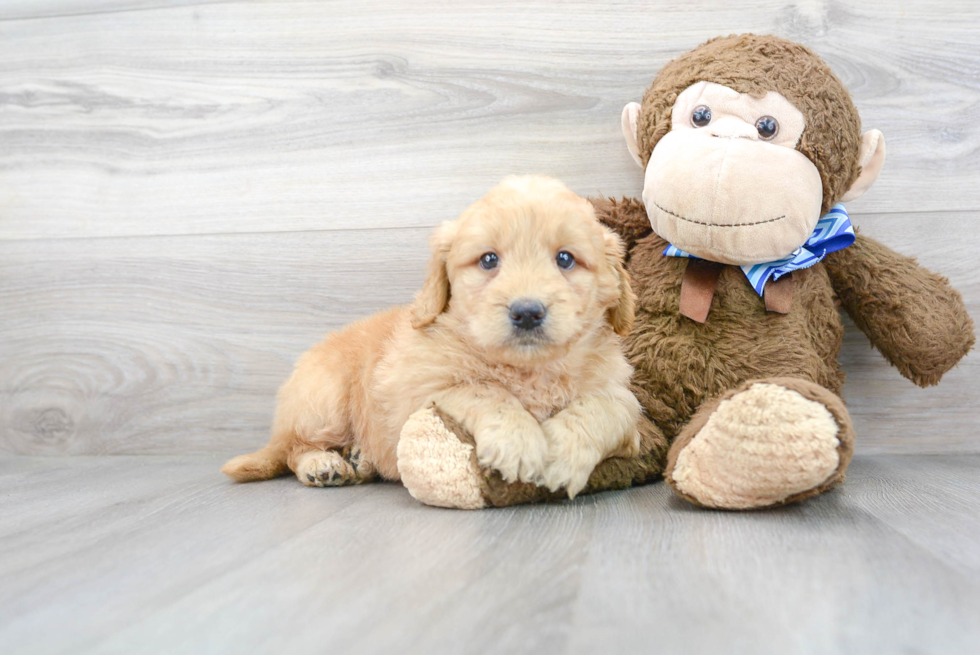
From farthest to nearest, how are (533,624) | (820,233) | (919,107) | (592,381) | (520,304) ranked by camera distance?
1. (919,107)
2. (820,233)
3. (592,381)
4. (520,304)
5. (533,624)

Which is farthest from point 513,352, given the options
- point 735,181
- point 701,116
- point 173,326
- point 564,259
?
point 173,326

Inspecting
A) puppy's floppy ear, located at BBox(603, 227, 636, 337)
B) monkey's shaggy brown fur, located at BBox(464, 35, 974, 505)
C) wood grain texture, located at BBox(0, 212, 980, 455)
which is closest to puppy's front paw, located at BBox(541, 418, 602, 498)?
monkey's shaggy brown fur, located at BBox(464, 35, 974, 505)

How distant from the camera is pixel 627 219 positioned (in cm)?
154

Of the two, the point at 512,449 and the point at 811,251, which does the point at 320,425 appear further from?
the point at 811,251

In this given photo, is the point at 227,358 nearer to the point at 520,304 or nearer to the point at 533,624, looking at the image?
the point at 520,304

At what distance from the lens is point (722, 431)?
1109mm

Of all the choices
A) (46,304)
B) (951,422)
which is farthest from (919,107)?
(46,304)

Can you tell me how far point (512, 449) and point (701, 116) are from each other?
71 cm

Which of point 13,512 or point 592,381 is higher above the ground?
point 592,381

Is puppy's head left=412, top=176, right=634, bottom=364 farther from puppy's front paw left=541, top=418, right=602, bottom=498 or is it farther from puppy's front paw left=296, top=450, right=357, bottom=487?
puppy's front paw left=296, top=450, right=357, bottom=487

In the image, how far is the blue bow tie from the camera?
4.50ft

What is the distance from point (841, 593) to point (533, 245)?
2.04 feet

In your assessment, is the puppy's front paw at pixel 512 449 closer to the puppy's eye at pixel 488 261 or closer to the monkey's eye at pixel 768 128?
the puppy's eye at pixel 488 261

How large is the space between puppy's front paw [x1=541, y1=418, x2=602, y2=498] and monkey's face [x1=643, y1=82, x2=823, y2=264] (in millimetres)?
420
